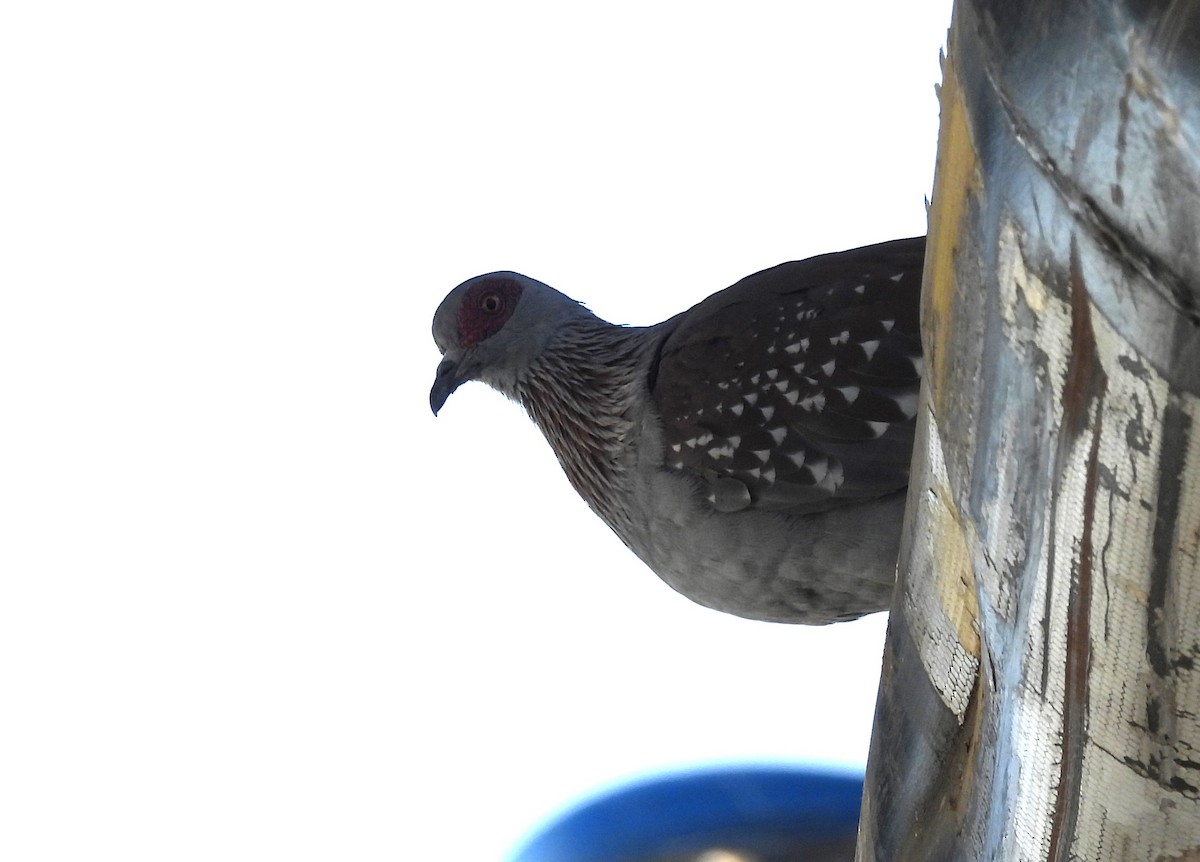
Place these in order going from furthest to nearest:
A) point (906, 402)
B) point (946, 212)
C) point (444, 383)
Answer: point (444, 383), point (906, 402), point (946, 212)

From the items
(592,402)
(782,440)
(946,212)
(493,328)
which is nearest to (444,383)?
(493,328)

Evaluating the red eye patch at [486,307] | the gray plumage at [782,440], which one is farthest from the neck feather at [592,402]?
the red eye patch at [486,307]

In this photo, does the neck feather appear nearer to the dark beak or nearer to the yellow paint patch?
the dark beak

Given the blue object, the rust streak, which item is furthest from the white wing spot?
the rust streak

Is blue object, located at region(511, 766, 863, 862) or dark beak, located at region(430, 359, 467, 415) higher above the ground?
dark beak, located at region(430, 359, 467, 415)

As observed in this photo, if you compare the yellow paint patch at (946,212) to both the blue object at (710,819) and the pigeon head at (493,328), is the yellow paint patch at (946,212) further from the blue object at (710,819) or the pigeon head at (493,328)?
the pigeon head at (493,328)

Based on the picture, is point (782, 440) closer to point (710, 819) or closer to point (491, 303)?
point (710, 819)

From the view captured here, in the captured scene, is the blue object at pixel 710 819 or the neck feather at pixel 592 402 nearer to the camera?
the blue object at pixel 710 819
